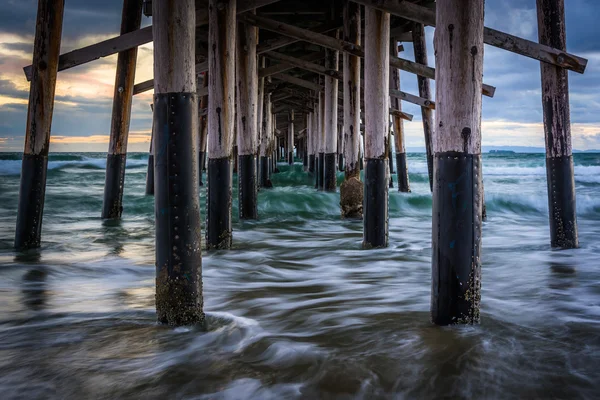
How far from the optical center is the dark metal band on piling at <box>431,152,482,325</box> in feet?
8.59

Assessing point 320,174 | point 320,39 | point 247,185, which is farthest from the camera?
point 320,174

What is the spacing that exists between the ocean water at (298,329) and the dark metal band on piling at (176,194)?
1.19 feet

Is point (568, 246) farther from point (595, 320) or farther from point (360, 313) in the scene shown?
point (360, 313)

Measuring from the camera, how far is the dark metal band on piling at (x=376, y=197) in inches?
202

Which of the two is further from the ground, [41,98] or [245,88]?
[245,88]

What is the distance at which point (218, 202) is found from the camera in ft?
16.9

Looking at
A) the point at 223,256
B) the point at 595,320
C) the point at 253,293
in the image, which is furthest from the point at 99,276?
the point at 595,320

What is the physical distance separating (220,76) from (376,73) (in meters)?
1.44

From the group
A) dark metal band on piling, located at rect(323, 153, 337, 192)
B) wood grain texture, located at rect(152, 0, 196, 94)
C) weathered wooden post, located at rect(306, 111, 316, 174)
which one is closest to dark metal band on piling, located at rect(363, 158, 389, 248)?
wood grain texture, located at rect(152, 0, 196, 94)

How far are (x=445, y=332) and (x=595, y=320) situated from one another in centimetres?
113

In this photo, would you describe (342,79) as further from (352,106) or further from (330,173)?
(330,173)

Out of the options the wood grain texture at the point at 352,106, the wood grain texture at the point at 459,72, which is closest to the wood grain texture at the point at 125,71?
the wood grain texture at the point at 352,106

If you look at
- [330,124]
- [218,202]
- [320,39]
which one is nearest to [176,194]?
[218,202]

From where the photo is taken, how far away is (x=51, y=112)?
16.6 ft
